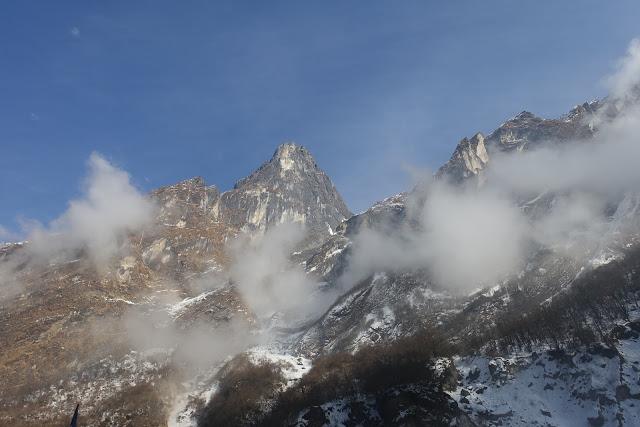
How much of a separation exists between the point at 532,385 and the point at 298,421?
76.5 m

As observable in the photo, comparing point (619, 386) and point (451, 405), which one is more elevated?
point (451, 405)

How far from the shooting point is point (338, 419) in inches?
7638

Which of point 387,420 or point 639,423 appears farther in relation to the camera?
point 387,420

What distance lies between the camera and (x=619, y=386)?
165m

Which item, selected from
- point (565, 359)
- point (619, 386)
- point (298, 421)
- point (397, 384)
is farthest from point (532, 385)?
point (298, 421)

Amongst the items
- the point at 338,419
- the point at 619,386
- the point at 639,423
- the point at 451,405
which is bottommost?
the point at 639,423

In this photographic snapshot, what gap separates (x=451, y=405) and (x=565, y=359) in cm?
4573

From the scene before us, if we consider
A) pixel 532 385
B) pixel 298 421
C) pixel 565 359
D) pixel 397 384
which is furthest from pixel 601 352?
pixel 298 421

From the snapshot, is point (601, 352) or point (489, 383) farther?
point (489, 383)

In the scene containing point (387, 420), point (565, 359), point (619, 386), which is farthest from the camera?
point (565, 359)

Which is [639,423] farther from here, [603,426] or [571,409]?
[571,409]

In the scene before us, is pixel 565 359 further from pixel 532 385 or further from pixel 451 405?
pixel 451 405

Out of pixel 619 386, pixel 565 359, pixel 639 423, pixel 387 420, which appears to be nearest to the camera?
pixel 639 423

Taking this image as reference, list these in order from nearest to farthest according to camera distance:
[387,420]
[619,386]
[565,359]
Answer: [619,386]
[387,420]
[565,359]
